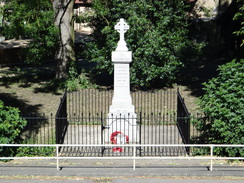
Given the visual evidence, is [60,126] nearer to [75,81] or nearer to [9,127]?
[9,127]

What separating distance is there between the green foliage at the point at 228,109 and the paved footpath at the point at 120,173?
0.88m

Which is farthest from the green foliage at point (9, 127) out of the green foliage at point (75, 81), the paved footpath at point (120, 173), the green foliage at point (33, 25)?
the green foliage at point (75, 81)

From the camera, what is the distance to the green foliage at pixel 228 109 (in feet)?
33.9

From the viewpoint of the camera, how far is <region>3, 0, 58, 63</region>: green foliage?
18953 millimetres

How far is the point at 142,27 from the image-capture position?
781 inches

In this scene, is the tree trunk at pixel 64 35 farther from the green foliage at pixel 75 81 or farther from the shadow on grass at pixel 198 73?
the shadow on grass at pixel 198 73

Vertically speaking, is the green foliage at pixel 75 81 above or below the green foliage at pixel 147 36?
below

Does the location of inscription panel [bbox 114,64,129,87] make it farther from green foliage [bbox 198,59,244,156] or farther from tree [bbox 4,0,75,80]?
tree [bbox 4,0,75,80]

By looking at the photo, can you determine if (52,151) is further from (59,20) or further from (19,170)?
(59,20)

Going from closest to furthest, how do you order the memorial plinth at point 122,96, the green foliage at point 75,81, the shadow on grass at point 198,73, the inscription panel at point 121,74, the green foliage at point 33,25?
the memorial plinth at point 122,96
the inscription panel at point 121,74
the green foliage at point 33,25
the shadow on grass at point 198,73
the green foliage at point 75,81

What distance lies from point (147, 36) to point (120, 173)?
1159 cm

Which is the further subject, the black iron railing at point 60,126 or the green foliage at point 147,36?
the green foliage at point 147,36

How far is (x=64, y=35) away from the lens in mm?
22703

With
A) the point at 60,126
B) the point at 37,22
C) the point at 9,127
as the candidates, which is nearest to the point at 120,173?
the point at 9,127
